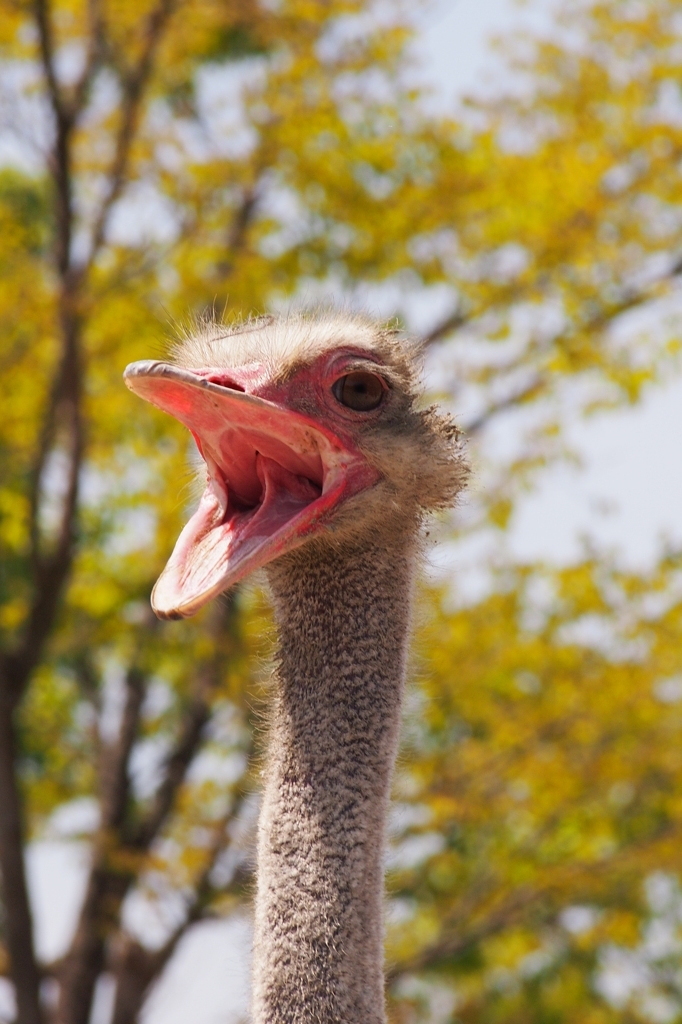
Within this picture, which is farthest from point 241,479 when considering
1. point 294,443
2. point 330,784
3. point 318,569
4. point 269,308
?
point 269,308

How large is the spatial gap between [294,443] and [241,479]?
0.13 m

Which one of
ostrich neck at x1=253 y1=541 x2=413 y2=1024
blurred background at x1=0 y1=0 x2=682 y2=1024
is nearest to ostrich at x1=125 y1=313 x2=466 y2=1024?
ostrich neck at x1=253 y1=541 x2=413 y2=1024

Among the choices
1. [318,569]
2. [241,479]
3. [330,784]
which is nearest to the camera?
Result: [330,784]

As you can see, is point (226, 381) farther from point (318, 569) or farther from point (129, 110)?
point (129, 110)

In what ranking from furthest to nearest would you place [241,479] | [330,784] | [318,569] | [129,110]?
1. [129,110]
2. [318,569]
3. [241,479]
4. [330,784]

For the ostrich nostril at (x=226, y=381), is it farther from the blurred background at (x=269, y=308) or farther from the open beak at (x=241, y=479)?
the blurred background at (x=269, y=308)

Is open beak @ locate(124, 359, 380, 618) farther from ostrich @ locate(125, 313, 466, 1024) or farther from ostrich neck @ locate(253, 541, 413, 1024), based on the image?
ostrich neck @ locate(253, 541, 413, 1024)

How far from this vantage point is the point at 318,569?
9.50ft

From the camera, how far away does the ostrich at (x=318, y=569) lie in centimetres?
250

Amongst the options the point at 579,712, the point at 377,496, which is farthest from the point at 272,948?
the point at 579,712

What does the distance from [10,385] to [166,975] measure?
3.72 metres

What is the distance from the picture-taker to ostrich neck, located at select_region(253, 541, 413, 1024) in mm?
2494

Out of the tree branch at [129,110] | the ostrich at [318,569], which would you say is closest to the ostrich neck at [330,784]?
the ostrich at [318,569]

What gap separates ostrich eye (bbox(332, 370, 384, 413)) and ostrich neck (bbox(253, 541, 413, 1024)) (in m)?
0.27
